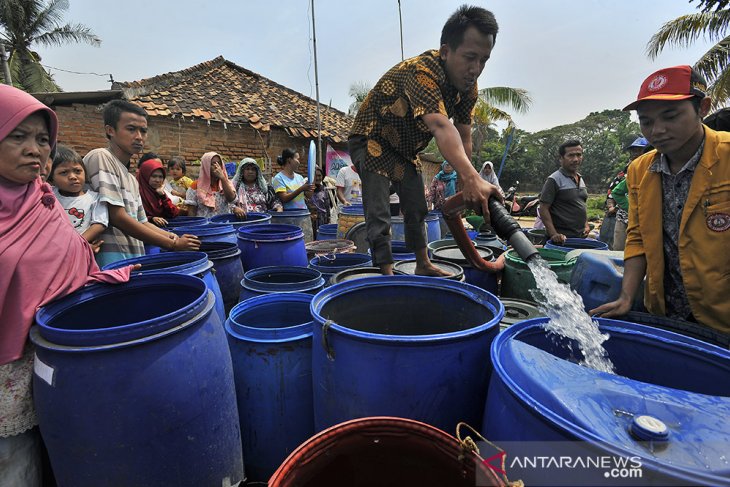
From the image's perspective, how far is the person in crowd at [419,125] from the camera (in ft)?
6.76

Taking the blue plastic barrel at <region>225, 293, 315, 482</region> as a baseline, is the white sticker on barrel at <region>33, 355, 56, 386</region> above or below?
above

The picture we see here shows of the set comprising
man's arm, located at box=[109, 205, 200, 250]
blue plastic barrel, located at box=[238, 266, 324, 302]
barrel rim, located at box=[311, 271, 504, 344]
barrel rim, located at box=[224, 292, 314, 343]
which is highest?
man's arm, located at box=[109, 205, 200, 250]

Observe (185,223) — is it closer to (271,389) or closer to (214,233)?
(214,233)

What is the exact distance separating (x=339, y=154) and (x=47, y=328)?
11397 mm

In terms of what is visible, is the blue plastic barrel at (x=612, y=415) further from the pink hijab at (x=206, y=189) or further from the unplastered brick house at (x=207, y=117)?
the unplastered brick house at (x=207, y=117)

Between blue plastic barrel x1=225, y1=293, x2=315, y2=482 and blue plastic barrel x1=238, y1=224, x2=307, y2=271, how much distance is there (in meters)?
1.37

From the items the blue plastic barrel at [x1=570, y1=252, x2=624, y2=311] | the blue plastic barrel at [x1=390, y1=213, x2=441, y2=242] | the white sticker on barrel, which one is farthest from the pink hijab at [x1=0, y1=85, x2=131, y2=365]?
the blue plastic barrel at [x1=390, y1=213, x2=441, y2=242]

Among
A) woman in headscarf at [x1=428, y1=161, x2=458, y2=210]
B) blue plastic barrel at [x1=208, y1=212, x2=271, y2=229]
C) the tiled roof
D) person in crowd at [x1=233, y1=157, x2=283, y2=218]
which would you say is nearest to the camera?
blue plastic barrel at [x1=208, y1=212, x2=271, y2=229]

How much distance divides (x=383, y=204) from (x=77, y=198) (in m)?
2.17

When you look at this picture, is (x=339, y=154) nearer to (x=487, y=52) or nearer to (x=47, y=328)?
(x=487, y=52)

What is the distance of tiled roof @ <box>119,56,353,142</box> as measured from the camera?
9.73 m

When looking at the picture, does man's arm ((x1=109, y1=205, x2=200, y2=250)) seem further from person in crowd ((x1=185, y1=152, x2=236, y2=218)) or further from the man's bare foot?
person in crowd ((x1=185, y1=152, x2=236, y2=218))

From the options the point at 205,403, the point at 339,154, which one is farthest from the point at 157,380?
the point at 339,154

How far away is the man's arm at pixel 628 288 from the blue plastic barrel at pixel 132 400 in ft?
6.17
